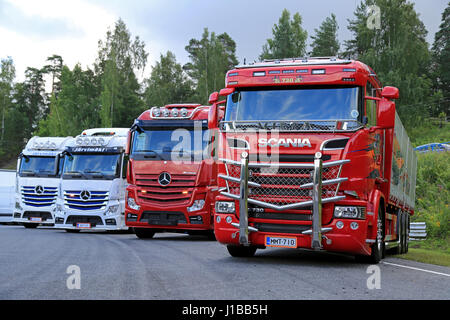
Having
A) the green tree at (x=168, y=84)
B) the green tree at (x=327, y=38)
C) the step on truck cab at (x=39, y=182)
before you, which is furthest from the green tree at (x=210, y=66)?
the step on truck cab at (x=39, y=182)

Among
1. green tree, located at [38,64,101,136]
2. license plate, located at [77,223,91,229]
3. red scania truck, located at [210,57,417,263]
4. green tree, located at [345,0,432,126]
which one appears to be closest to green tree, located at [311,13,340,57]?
green tree, located at [345,0,432,126]

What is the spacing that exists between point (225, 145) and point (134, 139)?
25.1 feet

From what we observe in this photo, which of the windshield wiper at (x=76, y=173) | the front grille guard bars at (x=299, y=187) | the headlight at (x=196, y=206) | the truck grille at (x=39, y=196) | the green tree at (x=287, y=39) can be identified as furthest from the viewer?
the green tree at (x=287, y=39)

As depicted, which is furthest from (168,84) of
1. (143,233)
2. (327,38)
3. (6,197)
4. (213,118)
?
(213,118)

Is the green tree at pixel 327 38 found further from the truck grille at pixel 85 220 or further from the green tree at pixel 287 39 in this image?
the truck grille at pixel 85 220

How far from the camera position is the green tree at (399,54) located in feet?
160

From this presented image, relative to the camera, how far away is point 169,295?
6.51 m

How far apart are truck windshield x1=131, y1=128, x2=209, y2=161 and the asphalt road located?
5204 millimetres

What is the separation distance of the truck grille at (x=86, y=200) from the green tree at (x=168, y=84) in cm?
5128

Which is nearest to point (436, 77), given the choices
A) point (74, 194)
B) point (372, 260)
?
point (74, 194)

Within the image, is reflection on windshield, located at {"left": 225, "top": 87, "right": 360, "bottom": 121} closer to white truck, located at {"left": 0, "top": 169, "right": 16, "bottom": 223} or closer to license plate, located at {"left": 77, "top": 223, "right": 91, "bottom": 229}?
license plate, located at {"left": 77, "top": 223, "right": 91, "bottom": 229}

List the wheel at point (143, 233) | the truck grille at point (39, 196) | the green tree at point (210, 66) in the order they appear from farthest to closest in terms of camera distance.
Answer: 1. the green tree at point (210, 66)
2. the truck grille at point (39, 196)
3. the wheel at point (143, 233)

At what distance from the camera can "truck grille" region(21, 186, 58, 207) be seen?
76.8ft

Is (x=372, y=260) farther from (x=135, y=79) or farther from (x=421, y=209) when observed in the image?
(x=135, y=79)
